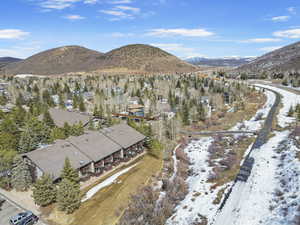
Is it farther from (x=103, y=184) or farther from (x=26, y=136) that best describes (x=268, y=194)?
(x=26, y=136)

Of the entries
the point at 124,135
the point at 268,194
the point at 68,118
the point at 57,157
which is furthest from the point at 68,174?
the point at 68,118

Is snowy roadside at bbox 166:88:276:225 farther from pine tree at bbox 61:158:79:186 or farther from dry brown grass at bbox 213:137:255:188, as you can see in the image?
pine tree at bbox 61:158:79:186

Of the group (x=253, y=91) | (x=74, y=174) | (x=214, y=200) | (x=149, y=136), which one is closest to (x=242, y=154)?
(x=214, y=200)

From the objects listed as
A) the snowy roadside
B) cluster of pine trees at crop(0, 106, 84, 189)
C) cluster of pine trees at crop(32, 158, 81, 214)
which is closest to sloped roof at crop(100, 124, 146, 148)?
cluster of pine trees at crop(0, 106, 84, 189)

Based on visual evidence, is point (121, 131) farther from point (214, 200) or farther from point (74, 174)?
point (214, 200)

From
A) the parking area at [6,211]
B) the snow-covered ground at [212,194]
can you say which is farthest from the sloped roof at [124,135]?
the parking area at [6,211]

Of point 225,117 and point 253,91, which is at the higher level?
point 253,91
